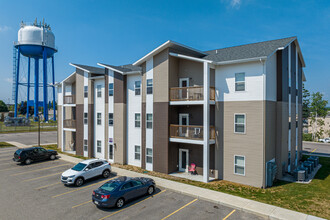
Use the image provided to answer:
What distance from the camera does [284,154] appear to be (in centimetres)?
1770

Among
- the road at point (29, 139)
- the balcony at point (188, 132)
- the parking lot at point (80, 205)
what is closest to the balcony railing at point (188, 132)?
the balcony at point (188, 132)

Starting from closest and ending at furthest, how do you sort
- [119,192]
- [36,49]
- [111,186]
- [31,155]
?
[119,192] → [111,186] → [31,155] → [36,49]

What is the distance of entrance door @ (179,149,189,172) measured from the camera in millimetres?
18297

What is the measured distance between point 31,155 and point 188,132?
16207 millimetres

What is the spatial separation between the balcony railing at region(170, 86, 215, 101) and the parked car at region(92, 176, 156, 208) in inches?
291

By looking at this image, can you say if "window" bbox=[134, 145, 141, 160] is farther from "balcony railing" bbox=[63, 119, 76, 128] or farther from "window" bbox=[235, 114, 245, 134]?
"balcony railing" bbox=[63, 119, 76, 128]

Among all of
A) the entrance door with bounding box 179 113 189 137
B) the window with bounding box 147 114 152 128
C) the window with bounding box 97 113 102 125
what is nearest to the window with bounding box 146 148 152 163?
the window with bounding box 147 114 152 128

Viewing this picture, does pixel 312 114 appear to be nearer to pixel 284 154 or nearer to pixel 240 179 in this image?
pixel 284 154

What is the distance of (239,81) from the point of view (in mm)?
15609

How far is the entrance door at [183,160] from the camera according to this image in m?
18.3

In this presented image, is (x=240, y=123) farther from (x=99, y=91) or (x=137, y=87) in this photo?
(x=99, y=91)

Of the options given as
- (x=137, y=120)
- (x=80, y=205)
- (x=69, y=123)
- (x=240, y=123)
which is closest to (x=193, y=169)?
(x=240, y=123)

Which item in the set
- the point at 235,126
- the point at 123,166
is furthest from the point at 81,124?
the point at 235,126

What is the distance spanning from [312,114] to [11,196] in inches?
2076
